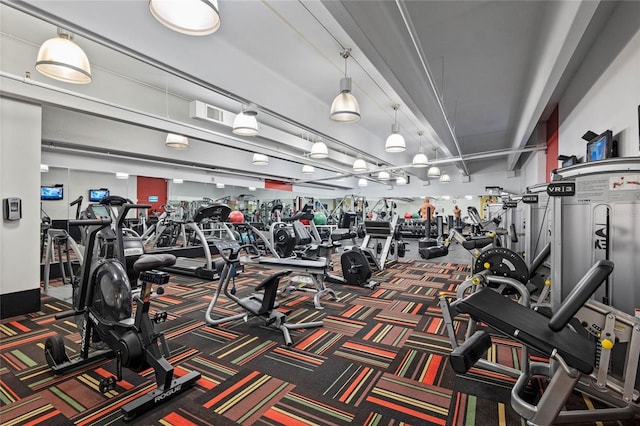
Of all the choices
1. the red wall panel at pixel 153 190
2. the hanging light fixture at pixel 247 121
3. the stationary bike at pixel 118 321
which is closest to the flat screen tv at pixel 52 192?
the red wall panel at pixel 153 190

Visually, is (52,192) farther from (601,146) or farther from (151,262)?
(601,146)

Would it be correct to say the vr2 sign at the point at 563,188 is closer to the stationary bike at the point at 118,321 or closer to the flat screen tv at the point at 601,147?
the flat screen tv at the point at 601,147

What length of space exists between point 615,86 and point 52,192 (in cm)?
848

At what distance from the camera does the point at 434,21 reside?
3.54 m

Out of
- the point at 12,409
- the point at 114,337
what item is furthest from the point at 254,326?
the point at 12,409

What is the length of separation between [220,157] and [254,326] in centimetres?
659

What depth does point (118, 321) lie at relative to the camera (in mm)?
2229

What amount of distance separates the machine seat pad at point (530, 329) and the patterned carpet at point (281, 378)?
0.60 meters

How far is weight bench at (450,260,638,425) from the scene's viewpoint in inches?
58.9

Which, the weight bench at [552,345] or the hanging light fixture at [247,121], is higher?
the hanging light fixture at [247,121]

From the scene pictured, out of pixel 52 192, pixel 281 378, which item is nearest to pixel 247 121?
Result: pixel 281 378

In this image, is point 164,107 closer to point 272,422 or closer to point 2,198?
point 2,198

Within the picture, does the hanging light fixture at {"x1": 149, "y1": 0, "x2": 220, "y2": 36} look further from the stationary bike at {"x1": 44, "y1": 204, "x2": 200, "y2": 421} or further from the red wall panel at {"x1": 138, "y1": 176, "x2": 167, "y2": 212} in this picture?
the red wall panel at {"x1": 138, "y1": 176, "x2": 167, "y2": 212}

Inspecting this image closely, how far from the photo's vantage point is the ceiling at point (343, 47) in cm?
294
